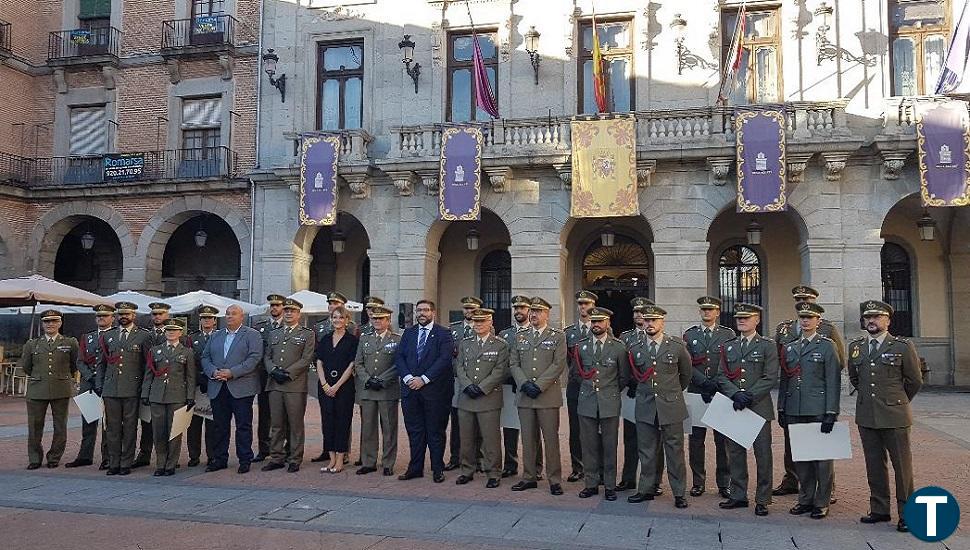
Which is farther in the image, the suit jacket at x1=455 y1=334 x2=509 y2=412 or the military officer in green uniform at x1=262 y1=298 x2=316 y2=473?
the military officer in green uniform at x1=262 y1=298 x2=316 y2=473

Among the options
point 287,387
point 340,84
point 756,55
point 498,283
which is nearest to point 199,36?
point 340,84

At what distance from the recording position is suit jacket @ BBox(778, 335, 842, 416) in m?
7.53

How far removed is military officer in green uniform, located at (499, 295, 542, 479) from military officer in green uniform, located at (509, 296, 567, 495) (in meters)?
0.20

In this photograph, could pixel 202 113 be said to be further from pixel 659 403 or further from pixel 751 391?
pixel 751 391

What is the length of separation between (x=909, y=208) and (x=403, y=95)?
13.5m

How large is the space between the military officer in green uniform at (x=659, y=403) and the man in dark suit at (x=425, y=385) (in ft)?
7.75

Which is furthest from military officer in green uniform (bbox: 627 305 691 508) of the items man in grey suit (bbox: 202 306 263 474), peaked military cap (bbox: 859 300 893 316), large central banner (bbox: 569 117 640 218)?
large central banner (bbox: 569 117 640 218)

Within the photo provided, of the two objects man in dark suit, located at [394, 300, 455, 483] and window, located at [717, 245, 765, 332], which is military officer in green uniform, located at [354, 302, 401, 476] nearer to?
man in dark suit, located at [394, 300, 455, 483]

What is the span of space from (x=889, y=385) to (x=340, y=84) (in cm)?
1769

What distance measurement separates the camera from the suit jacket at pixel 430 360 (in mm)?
9438

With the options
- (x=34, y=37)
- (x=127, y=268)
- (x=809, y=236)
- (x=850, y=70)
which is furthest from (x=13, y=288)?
(x=850, y=70)

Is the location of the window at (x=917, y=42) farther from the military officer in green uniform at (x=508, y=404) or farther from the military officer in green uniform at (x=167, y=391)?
the military officer in green uniform at (x=167, y=391)

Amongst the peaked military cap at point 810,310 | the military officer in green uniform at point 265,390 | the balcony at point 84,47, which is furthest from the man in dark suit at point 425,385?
the balcony at point 84,47

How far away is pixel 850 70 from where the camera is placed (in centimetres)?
1911
